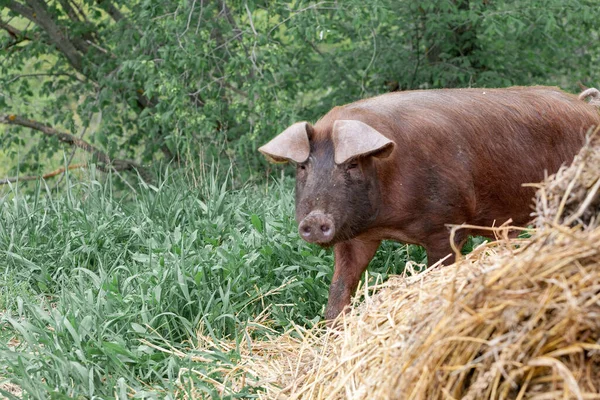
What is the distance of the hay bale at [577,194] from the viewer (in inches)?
105

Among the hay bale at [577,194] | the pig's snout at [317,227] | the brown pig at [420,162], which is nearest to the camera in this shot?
the hay bale at [577,194]

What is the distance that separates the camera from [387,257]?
5699mm

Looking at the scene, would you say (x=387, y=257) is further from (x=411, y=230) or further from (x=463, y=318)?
(x=463, y=318)

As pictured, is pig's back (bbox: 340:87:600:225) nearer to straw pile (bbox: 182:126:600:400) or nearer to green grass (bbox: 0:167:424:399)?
green grass (bbox: 0:167:424:399)

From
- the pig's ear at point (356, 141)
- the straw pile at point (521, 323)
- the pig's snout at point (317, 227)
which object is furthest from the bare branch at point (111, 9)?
the straw pile at point (521, 323)

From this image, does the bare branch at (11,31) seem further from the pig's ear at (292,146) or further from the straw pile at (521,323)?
the straw pile at (521,323)

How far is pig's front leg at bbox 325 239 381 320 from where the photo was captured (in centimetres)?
499

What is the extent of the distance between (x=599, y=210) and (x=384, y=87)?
256 inches

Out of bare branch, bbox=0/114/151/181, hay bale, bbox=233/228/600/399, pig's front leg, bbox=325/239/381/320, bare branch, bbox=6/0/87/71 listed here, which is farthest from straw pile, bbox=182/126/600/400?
bare branch, bbox=6/0/87/71

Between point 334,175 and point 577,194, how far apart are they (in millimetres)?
2087

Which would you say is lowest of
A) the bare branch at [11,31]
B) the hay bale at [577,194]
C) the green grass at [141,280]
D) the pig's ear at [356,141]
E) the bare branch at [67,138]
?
the bare branch at [67,138]

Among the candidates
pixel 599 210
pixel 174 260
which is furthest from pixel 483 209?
pixel 599 210

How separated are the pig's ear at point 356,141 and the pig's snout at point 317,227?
29 centimetres

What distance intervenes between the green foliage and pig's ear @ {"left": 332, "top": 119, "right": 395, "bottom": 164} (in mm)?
2600
